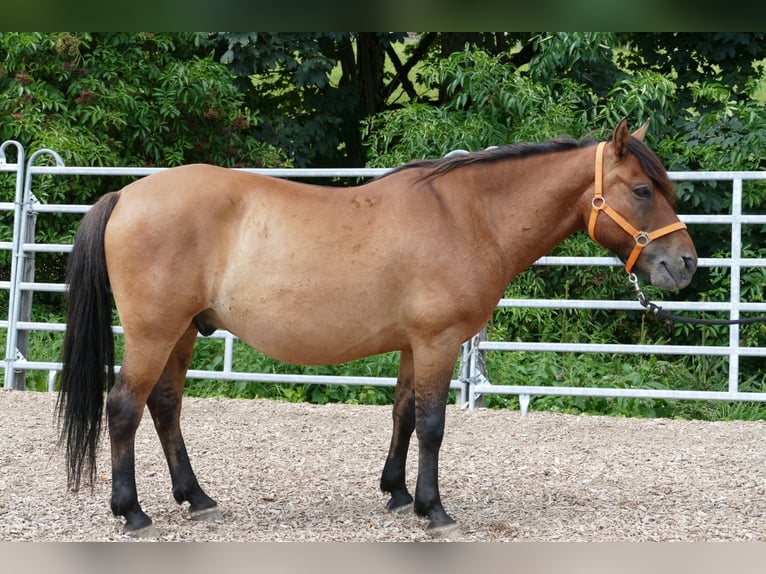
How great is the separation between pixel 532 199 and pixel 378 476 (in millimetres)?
1860

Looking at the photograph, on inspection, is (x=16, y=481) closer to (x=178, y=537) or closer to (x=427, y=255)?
(x=178, y=537)

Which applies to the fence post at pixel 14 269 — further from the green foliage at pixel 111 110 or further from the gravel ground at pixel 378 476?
the green foliage at pixel 111 110

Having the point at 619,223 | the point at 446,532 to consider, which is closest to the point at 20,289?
the point at 446,532

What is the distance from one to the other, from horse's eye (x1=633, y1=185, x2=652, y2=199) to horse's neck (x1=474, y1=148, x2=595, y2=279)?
0.71 feet

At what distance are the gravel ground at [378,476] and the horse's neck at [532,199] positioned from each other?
1226 mm

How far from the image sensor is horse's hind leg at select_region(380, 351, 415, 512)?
383cm

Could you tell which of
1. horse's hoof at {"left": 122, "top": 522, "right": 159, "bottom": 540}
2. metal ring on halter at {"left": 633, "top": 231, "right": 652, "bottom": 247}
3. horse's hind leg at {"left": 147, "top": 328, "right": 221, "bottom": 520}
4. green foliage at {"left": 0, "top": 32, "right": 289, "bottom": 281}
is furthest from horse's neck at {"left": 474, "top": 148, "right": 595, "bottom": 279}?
green foliage at {"left": 0, "top": 32, "right": 289, "bottom": 281}

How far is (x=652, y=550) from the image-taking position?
0.56 metres

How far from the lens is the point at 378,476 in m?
4.55

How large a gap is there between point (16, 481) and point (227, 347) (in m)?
2.42

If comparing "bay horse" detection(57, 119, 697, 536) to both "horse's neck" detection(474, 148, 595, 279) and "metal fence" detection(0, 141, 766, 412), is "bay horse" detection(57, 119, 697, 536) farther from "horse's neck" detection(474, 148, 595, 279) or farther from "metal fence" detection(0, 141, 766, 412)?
"metal fence" detection(0, 141, 766, 412)

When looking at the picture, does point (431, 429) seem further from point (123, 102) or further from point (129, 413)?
point (123, 102)

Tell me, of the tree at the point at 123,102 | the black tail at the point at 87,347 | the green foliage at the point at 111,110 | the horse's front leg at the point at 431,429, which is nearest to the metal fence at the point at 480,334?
the green foliage at the point at 111,110

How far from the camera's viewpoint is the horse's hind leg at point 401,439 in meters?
3.83
